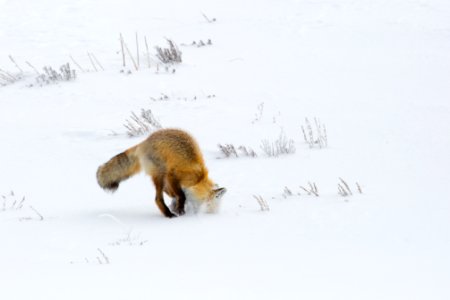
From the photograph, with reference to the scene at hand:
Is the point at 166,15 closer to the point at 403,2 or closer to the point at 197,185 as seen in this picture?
the point at 403,2

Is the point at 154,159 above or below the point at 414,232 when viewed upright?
above

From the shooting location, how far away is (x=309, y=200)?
286 inches

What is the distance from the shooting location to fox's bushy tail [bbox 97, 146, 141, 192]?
731 cm

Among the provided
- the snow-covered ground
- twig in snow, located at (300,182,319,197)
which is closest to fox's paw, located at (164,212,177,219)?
the snow-covered ground

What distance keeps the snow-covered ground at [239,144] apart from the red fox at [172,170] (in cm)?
26

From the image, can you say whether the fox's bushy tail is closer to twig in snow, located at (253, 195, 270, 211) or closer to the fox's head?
the fox's head

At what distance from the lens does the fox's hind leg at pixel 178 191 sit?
7.10 m

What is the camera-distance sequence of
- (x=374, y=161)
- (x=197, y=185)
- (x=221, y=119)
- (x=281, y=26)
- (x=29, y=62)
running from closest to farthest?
(x=197, y=185) → (x=374, y=161) → (x=221, y=119) → (x=29, y=62) → (x=281, y=26)

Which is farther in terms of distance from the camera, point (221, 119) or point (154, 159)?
A: point (221, 119)

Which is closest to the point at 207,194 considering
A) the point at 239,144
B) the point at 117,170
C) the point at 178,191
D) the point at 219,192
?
the point at 219,192

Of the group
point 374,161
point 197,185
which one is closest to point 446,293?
point 197,185

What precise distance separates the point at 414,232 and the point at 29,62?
9.69 m

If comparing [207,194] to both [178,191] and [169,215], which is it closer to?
[178,191]

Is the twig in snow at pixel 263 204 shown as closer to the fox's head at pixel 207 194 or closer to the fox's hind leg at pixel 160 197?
the fox's head at pixel 207 194
